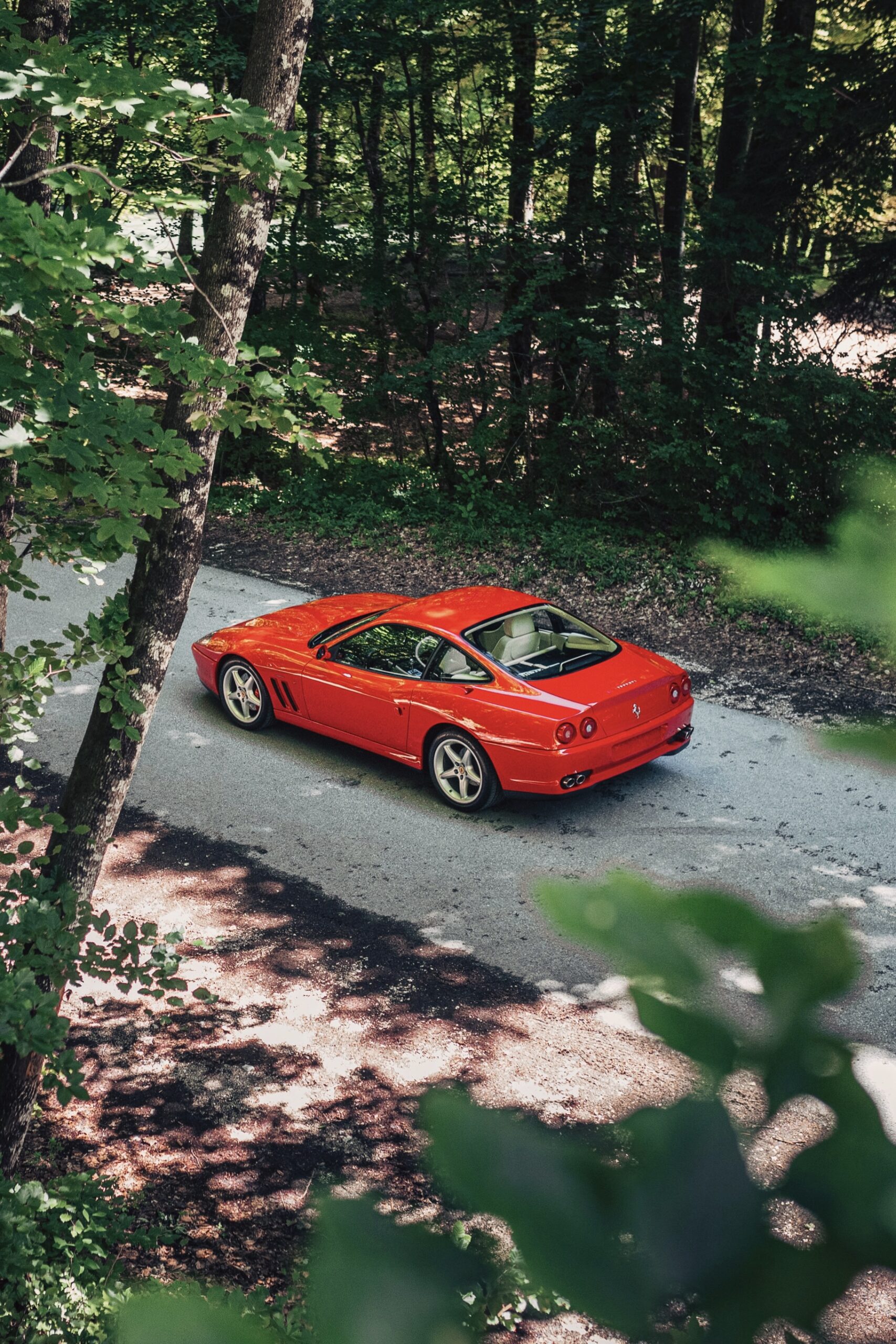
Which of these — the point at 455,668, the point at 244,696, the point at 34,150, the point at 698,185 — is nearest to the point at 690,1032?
the point at 34,150

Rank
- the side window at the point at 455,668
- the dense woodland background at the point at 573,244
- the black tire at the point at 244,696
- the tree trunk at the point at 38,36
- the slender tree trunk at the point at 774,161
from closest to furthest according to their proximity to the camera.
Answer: the tree trunk at the point at 38,36 → the side window at the point at 455,668 → the black tire at the point at 244,696 → the slender tree trunk at the point at 774,161 → the dense woodland background at the point at 573,244

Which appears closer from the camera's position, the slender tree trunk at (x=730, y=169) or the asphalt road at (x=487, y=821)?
the asphalt road at (x=487, y=821)

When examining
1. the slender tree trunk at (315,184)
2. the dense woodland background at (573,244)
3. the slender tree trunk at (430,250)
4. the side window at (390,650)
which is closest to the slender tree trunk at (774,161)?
the dense woodland background at (573,244)

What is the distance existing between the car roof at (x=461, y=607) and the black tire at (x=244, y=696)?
1505mm

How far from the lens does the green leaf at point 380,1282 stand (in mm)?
764

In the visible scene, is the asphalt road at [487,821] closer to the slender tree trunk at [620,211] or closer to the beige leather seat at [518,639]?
the beige leather seat at [518,639]

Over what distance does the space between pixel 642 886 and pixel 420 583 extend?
13.3 metres

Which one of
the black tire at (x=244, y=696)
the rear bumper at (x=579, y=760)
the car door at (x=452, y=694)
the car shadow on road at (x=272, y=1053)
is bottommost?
the car shadow on road at (x=272, y=1053)

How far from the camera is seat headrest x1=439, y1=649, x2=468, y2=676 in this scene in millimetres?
8422

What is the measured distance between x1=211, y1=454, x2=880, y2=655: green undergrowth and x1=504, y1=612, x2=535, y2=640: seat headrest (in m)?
3.33

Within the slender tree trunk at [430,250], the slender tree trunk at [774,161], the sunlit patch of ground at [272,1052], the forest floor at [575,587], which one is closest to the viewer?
the sunlit patch of ground at [272,1052]

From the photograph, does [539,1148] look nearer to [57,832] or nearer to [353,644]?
[57,832]

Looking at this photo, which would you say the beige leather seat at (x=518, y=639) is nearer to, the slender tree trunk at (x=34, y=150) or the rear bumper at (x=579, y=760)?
the rear bumper at (x=579, y=760)

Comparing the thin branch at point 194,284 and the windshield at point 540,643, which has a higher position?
the thin branch at point 194,284
